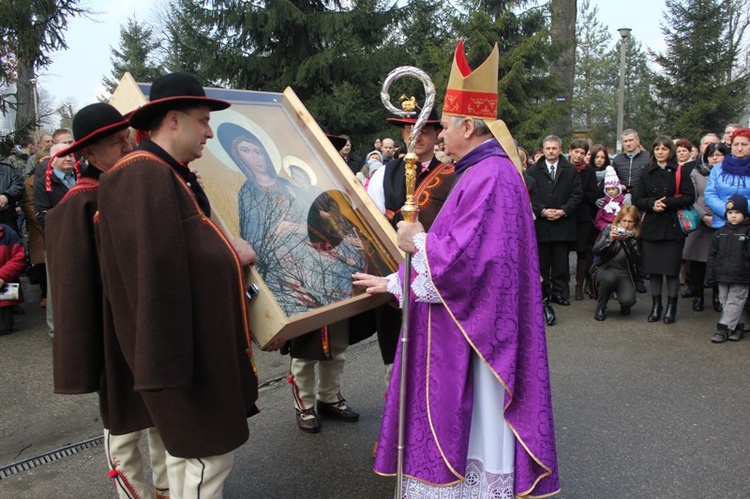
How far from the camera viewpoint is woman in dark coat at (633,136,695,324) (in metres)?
6.83

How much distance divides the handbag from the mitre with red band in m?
5.12

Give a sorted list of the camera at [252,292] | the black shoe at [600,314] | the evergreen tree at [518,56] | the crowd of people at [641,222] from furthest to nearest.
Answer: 1. the evergreen tree at [518,56]
2. the black shoe at [600,314]
3. the crowd of people at [641,222]
4. the camera at [252,292]

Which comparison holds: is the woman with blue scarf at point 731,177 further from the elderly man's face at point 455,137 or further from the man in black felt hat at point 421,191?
the elderly man's face at point 455,137

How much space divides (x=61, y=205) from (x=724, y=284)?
605 centimetres

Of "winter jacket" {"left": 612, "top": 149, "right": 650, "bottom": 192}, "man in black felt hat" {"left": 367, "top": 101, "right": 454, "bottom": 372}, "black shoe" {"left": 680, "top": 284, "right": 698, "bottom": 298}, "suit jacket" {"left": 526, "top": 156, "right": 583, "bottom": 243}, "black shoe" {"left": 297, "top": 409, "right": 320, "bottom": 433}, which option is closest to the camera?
"man in black felt hat" {"left": 367, "top": 101, "right": 454, "bottom": 372}

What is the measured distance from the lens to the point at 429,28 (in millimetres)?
17453

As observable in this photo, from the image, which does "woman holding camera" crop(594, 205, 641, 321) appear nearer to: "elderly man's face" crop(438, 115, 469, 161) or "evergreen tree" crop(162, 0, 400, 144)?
"elderly man's face" crop(438, 115, 469, 161)

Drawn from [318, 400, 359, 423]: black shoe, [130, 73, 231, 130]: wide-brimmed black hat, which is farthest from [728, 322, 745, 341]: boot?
[130, 73, 231, 130]: wide-brimmed black hat

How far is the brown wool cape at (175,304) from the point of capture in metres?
2.06

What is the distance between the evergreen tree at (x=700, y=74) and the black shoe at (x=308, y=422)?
72.2 ft

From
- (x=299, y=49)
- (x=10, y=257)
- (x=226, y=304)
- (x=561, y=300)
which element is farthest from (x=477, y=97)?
(x=299, y=49)

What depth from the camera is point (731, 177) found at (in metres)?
6.44

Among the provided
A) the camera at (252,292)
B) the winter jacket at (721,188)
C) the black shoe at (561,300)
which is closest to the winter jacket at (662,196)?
the winter jacket at (721,188)

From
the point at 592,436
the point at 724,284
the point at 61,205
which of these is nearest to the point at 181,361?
the point at 61,205
